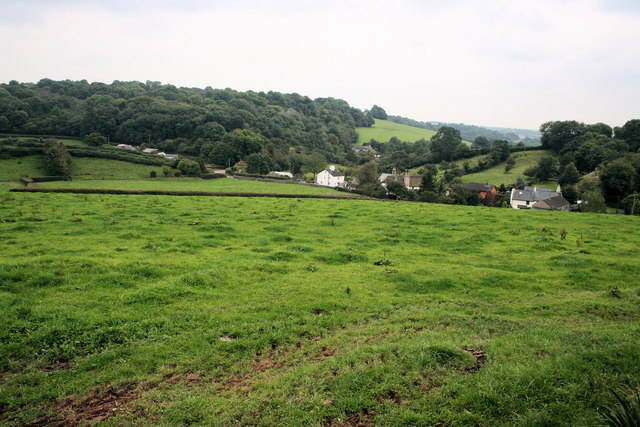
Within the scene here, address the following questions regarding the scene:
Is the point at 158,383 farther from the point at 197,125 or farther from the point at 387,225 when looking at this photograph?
the point at 197,125

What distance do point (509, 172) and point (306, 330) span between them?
102060 millimetres

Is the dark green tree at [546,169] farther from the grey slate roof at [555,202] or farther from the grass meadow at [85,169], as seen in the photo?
the grass meadow at [85,169]

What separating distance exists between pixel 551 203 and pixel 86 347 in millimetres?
74460

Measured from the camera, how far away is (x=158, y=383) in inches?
245

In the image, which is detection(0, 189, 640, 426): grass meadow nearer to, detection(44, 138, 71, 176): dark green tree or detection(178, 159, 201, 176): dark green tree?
detection(44, 138, 71, 176): dark green tree

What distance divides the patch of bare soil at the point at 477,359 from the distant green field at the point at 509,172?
302 feet

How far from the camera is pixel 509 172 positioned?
94.2 meters

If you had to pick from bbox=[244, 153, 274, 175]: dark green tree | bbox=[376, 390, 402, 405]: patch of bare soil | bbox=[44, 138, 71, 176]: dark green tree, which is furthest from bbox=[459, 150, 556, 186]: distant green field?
bbox=[376, 390, 402, 405]: patch of bare soil

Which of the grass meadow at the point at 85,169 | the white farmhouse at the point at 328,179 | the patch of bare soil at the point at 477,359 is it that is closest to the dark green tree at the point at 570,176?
the white farmhouse at the point at 328,179

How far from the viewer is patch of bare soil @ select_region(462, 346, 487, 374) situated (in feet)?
20.5

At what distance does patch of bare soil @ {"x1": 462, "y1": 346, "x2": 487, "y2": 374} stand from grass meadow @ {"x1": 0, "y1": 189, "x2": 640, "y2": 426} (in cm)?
5

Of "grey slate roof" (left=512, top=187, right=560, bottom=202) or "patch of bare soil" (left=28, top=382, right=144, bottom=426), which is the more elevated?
"grey slate roof" (left=512, top=187, right=560, bottom=202)

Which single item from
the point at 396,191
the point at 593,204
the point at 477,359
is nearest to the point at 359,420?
the point at 477,359

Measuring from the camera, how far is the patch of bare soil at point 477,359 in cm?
625
